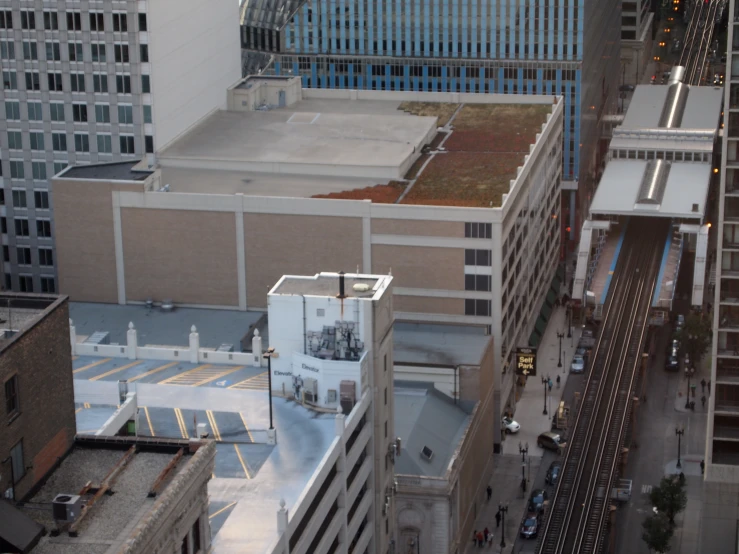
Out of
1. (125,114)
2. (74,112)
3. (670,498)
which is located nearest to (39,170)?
(74,112)

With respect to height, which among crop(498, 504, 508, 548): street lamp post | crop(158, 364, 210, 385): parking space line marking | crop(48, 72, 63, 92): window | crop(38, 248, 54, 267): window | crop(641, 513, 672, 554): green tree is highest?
crop(48, 72, 63, 92): window

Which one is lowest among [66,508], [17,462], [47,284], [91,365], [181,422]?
[47,284]

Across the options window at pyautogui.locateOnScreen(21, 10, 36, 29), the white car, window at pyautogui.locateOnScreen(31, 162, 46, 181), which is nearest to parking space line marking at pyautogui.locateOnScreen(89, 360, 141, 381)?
window at pyautogui.locateOnScreen(31, 162, 46, 181)

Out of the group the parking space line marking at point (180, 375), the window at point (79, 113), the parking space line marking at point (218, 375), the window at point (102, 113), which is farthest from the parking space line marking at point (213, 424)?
the window at point (79, 113)

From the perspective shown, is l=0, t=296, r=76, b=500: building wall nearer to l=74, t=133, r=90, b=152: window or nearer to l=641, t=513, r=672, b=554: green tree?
l=641, t=513, r=672, b=554: green tree

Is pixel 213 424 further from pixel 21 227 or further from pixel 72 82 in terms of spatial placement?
pixel 21 227

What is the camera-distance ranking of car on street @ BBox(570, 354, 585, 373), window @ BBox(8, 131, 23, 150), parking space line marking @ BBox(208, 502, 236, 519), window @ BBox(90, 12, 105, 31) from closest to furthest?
parking space line marking @ BBox(208, 502, 236, 519), window @ BBox(90, 12, 105, 31), window @ BBox(8, 131, 23, 150), car on street @ BBox(570, 354, 585, 373)

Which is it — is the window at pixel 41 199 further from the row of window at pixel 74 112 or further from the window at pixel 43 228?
the row of window at pixel 74 112
